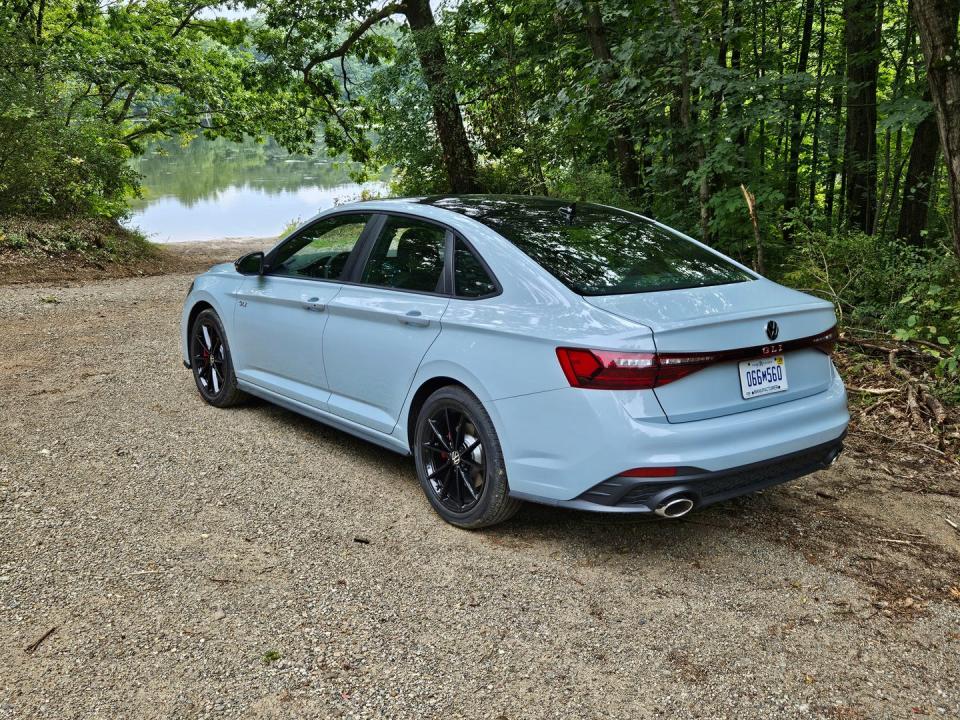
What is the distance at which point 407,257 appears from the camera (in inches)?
170

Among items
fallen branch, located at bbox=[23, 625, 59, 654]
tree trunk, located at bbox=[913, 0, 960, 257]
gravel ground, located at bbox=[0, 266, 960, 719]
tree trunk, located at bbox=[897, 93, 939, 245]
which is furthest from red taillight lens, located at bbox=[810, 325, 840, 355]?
tree trunk, located at bbox=[897, 93, 939, 245]

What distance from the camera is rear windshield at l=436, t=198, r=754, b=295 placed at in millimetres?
3678

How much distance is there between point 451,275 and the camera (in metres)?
3.99

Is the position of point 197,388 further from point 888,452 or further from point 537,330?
point 888,452

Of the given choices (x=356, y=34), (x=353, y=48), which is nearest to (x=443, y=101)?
(x=356, y=34)

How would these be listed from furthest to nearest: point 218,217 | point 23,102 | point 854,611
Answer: point 218,217
point 23,102
point 854,611

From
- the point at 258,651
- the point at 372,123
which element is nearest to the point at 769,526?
the point at 258,651

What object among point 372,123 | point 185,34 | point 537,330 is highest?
point 185,34

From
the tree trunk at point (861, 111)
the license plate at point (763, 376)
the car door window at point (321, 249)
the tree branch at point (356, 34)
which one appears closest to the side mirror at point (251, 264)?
the car door window at point (321, 249)

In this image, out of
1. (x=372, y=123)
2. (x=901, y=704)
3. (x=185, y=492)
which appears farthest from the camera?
(x=372, y=123)

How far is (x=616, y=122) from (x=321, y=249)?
4.80 meters

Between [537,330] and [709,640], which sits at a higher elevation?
[537,330]

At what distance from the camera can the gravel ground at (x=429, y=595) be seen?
267cm

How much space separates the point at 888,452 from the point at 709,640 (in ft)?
8.39
